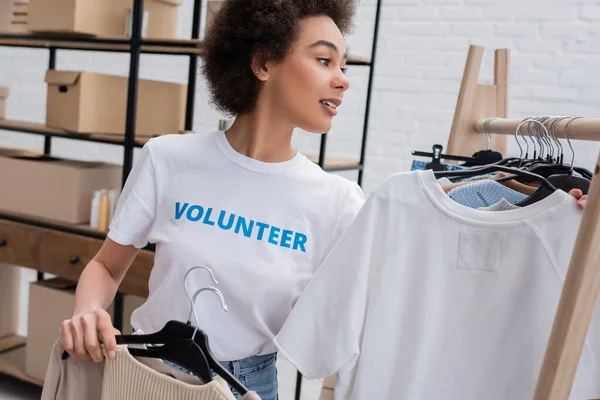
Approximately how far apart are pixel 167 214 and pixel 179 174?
0.27ft

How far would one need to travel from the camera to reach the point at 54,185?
8.85ft

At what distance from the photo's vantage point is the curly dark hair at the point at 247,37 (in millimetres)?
1210

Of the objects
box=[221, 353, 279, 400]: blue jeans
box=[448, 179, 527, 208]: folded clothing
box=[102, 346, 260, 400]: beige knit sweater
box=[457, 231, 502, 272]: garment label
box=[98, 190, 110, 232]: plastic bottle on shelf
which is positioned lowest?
box=[98, 190, 110, 232]: plastic bottle on shelf

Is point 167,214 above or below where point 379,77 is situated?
below

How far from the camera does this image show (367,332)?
3.24ft

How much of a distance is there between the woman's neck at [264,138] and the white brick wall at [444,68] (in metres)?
1.92

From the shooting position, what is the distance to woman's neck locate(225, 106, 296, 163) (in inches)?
49.9

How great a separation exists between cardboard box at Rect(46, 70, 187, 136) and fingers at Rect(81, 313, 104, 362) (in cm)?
167

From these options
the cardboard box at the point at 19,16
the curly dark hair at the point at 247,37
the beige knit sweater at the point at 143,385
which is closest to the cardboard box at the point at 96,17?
the cardboard box at the point at 19,16

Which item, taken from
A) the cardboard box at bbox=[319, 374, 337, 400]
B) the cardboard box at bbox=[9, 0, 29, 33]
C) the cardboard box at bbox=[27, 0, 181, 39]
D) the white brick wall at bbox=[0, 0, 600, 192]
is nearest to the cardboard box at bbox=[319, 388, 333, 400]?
the cardboard box at bbox=[319, 374, 337, 400]

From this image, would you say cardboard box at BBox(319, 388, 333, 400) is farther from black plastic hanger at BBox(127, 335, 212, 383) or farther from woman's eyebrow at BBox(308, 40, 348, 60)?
woman's eyebrow at BBox(308, 40, 348, 60)

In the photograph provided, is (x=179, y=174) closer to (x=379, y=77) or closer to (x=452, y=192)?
(x=452, y=192)

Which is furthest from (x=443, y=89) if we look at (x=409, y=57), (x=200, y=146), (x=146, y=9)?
(x=200, y=146)

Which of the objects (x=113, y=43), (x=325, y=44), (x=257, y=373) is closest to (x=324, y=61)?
(x=325, y=44)
